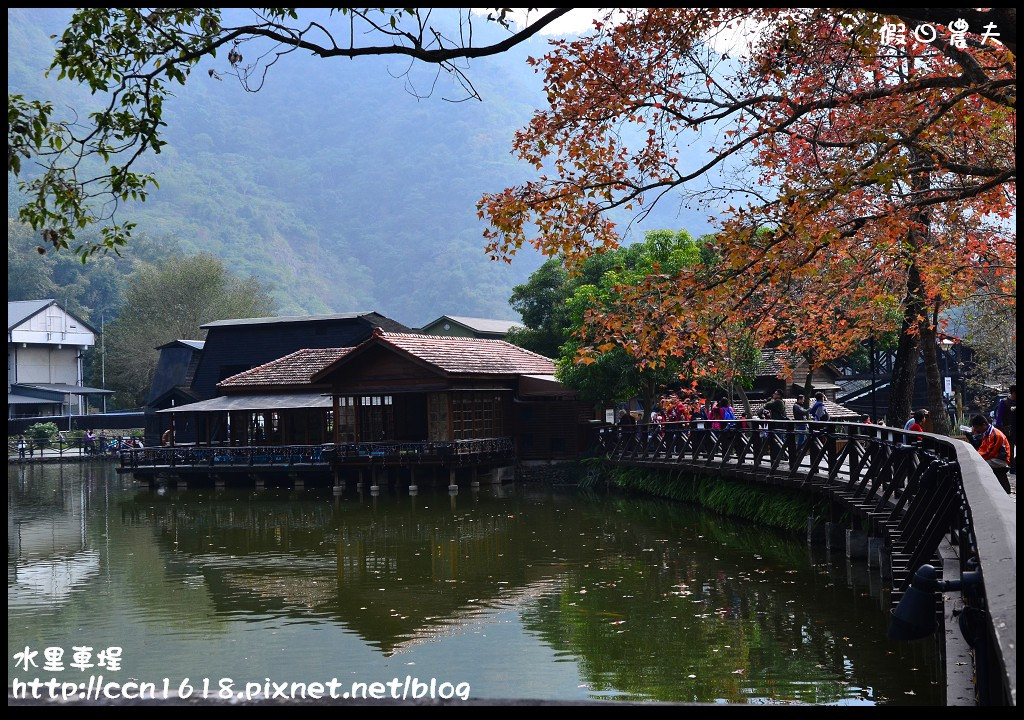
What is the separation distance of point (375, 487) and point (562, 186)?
72.2ft

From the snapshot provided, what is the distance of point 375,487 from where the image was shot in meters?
31.5

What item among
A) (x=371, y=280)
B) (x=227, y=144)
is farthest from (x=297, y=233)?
(x=227, y=144)

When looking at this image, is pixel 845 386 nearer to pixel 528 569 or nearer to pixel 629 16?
pixel 528 569

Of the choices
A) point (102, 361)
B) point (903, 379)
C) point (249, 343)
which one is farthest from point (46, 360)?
point (903, 379)

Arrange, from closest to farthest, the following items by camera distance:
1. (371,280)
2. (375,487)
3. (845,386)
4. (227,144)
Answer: (375,487), (845,386), (371,280), (227,144)

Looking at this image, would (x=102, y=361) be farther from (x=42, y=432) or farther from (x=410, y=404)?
(x=410, y=404)

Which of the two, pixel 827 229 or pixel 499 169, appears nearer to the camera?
pixel 827 229

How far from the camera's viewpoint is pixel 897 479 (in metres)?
13.5

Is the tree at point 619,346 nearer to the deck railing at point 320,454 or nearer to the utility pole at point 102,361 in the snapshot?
the deck railing at point 320,454

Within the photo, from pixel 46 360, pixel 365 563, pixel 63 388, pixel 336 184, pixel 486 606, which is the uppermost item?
pixel 336 184

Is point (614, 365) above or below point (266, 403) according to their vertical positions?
above

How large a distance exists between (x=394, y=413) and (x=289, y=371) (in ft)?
21.0

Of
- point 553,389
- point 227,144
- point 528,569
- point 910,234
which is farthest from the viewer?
point 227,144

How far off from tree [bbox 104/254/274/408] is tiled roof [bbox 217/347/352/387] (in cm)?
3068
